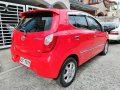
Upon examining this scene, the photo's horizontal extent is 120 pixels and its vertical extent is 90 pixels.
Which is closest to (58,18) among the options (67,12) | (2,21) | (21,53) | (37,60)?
(67,12)

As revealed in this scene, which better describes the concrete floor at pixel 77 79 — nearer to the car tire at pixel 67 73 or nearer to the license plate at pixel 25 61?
the car tire at pixel 67 73

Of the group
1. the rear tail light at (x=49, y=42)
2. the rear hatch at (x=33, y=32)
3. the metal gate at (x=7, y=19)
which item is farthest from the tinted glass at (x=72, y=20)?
the metal gate at (x=7, y=19)

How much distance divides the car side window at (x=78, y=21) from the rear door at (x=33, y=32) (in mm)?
586

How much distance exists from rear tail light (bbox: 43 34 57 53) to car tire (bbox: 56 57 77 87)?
0.53 metres

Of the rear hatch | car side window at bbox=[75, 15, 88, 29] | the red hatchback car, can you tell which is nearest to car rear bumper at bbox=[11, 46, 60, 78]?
the red hatchback car

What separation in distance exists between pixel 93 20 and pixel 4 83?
3.15m

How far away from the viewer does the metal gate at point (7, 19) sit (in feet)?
22.8

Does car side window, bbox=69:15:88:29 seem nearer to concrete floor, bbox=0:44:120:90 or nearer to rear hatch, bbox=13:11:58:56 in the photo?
rear hatch, bbox=13:11:58:56

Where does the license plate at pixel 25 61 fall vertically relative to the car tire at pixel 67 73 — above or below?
above

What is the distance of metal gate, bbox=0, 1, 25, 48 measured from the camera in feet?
22.8

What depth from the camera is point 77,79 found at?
3.80 metres

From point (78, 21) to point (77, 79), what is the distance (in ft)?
4.78

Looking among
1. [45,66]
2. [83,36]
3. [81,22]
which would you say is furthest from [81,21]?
[45,66]

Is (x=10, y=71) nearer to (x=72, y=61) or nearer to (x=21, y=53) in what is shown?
(x=21, y=53)
